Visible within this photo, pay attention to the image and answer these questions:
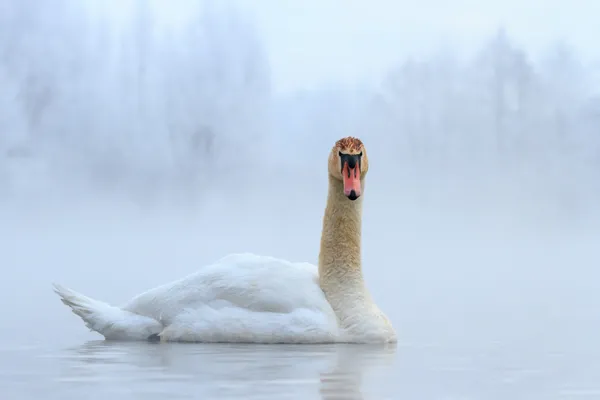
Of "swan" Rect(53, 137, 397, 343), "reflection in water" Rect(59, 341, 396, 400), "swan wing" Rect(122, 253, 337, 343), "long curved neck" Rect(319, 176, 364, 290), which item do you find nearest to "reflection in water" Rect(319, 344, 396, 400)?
"reflection in water" Rect(59, 341, 396, 400)

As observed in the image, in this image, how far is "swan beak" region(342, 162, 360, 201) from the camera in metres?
16.8

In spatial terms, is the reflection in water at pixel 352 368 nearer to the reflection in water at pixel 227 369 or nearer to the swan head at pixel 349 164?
the reflection in water at pixel 227 369

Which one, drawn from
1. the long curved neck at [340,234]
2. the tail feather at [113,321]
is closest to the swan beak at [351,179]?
the long curved neck at [340,234]

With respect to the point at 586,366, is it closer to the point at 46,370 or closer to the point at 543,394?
the point at 543,394

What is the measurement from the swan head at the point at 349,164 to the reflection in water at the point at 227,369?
2071 mm

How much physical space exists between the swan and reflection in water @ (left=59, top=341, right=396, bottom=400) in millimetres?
257

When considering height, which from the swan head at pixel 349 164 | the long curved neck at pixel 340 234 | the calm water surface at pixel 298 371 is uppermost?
the swan head at pixel 349 164

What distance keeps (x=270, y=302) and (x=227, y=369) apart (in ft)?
9.51

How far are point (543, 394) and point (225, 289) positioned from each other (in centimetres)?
577

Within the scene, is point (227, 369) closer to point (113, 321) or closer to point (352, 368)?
point (352, 368)

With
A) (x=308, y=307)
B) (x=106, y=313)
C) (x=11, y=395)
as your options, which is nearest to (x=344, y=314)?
(x=308, y=307)

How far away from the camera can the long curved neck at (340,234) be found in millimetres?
18000

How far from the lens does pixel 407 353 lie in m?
16.4

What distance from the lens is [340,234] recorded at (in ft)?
59.8
